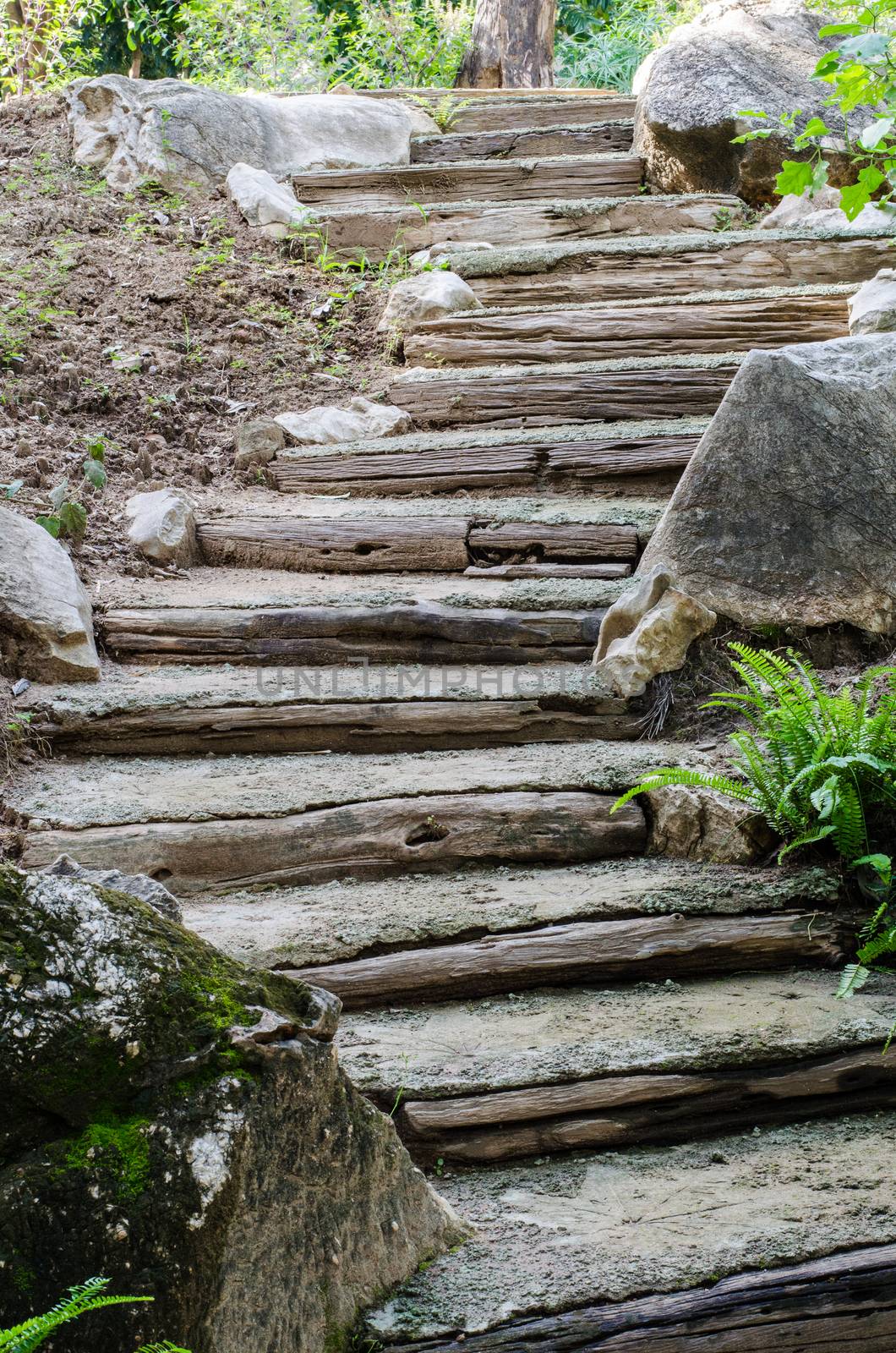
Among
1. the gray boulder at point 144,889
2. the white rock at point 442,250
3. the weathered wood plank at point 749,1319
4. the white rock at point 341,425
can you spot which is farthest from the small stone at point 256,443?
the weathered wood plank at point 749,1319

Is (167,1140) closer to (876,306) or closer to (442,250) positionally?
(876,306)

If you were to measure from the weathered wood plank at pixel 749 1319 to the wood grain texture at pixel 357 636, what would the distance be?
243 cm

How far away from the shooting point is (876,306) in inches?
211

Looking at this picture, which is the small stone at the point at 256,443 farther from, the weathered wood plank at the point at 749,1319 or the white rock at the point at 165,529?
the weathered wood plank at the point at 749,1319

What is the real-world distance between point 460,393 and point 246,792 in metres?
2.98

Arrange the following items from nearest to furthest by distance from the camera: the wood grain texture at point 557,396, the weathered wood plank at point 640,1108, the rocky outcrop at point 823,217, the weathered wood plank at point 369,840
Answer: the weathered wood plank at point 640,1108, the weathered wood plank at point 369,840, the wood grain texture at point 557,396, the rocky outcrop at point 823,217

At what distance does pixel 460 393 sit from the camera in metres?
5.55

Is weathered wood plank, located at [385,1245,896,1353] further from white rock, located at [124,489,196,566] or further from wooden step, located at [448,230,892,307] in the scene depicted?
wooden step, located at [448,230,892,307]

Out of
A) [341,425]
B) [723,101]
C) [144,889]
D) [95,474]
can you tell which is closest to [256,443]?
[341,425]

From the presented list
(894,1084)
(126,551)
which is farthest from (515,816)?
(126,551)

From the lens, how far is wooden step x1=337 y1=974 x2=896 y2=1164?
2248mm

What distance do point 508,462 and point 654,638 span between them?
64.3 inches

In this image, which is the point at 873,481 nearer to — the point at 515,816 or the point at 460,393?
the point at 515,816

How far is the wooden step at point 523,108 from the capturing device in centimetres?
864
